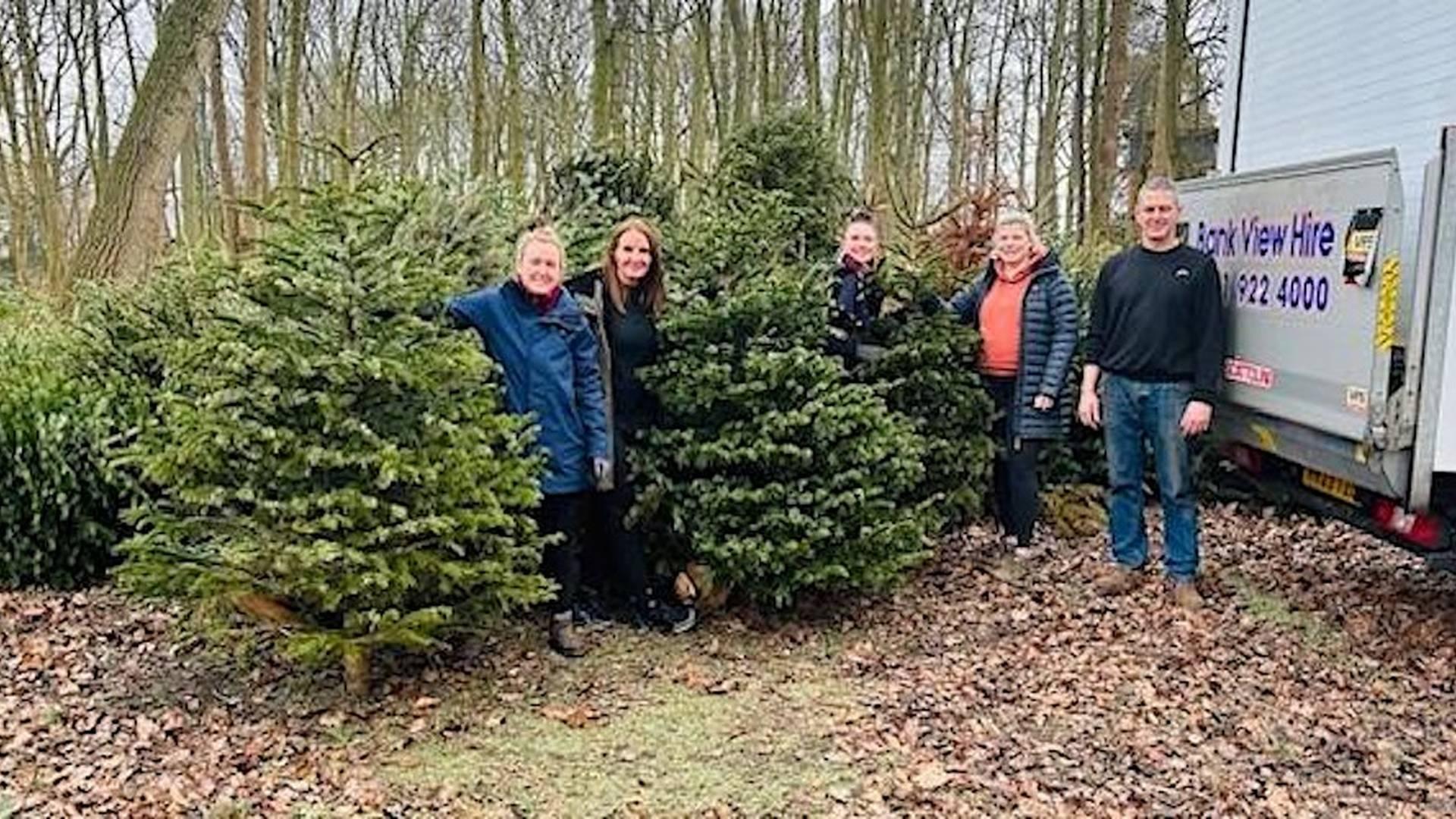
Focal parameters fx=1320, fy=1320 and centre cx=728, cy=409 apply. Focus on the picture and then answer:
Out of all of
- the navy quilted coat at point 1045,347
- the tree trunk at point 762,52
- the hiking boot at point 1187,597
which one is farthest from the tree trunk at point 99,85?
the hiking boot at point 1187,597

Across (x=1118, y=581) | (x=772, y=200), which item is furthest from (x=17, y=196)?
(x=1118, y=581)

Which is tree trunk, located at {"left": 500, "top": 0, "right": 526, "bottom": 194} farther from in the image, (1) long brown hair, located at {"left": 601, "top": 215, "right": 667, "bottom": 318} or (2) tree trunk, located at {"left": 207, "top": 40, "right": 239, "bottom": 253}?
(1) long brown hair, located at {"left": 601, "top": 215, "right": 667, "bottom": 318}

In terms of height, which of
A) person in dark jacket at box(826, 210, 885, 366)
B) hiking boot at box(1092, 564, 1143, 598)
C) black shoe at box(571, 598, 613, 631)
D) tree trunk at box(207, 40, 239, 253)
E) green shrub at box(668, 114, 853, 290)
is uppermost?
tree trunk at box(207, 40, 239, 253)

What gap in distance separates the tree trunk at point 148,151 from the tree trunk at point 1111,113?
9281 millimetres

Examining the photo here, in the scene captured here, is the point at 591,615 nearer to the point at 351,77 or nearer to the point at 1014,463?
the point at 1014,463

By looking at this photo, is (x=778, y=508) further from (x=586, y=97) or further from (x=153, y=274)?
(x=586, y=97)

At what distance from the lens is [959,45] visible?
23734 millimetres

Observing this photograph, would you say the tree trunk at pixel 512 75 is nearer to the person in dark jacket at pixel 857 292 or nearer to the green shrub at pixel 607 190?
the green shrub at pixel 607 190

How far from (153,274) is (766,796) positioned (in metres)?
4.76

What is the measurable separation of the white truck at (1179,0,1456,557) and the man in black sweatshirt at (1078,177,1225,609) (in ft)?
0.64

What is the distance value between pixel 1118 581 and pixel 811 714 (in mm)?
2055

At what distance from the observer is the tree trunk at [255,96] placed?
14.8 meters

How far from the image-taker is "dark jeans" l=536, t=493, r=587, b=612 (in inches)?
213

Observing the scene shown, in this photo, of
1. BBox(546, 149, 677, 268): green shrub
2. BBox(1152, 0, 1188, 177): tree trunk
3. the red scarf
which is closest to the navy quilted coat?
the red scarf
